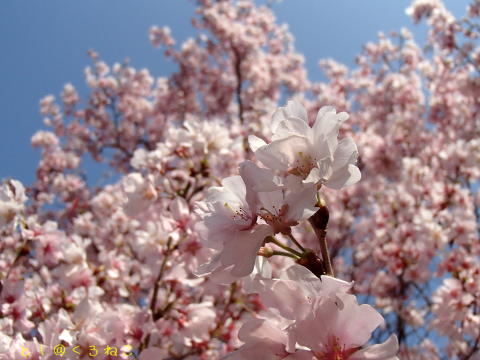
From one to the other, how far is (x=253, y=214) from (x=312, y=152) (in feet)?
0.77

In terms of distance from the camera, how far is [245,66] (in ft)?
35.0

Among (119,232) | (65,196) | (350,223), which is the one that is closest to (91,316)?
(119,232)

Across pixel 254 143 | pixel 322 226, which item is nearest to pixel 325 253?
pixel 322 226

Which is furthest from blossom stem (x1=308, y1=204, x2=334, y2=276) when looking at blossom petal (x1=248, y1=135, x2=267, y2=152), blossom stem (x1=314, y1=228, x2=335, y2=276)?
blossom petal (x1=248, y1=135, x2=267, y2=152)

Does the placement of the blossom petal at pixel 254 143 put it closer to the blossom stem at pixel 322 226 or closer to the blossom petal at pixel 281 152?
the blossom petal at pixel 281 152

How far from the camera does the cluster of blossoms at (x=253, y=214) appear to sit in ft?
3.29

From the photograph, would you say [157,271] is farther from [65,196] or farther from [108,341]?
[65,196]

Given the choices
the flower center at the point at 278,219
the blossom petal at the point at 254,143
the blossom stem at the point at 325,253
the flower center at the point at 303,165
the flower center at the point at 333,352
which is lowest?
the flower center at the point at 333,352

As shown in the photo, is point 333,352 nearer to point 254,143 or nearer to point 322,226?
point 322,226

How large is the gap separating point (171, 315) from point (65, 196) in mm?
6027

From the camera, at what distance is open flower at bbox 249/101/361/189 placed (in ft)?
3.37

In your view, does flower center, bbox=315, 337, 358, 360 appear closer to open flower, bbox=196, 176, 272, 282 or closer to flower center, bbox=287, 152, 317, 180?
open flower, bbox=196, 176, 272, 282

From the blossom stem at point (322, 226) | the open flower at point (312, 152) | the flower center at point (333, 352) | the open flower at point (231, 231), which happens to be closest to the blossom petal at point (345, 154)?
the open flower at point (312, 152)

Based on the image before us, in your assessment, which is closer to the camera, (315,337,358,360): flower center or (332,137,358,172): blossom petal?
(315,337,358,360): flower center
